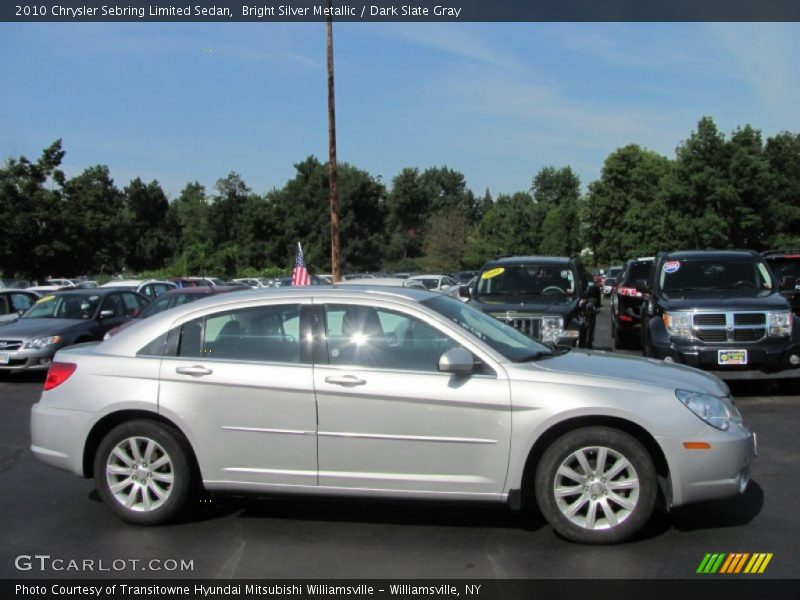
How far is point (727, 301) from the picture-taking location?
10133 millimetres

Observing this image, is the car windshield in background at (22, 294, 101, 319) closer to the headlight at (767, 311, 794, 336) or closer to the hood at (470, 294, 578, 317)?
the hood at (470, 294, 578, 317)

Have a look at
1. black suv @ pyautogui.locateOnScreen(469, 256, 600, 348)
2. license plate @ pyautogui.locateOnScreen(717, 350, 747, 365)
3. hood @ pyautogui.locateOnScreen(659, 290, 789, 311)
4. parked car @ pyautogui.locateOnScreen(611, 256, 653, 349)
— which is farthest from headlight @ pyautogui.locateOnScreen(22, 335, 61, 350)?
parked car @ pyautogui.locateOnScreen(611, 256, 653, 349)

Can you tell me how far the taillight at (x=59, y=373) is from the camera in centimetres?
574

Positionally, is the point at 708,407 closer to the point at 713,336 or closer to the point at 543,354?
the point at 543,354

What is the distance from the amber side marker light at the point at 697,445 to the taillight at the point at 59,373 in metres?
4.09

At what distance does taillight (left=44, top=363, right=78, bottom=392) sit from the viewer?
18.8 feet

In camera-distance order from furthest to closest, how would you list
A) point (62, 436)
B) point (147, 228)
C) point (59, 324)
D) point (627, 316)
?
point (147, 228), point (627, 316), point (59, 324), point (62, 436)

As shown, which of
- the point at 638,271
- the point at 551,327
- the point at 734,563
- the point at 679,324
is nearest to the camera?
the point at 734,563

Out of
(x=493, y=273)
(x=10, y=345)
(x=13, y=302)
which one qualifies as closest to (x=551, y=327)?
(x=493, y=273)

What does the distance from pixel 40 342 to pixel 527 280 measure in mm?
7905

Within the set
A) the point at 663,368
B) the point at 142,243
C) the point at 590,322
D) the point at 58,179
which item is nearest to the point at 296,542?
the point at 663,368

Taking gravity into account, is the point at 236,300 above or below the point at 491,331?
above

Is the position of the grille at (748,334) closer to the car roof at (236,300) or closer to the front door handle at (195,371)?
the car roof at (236,300)

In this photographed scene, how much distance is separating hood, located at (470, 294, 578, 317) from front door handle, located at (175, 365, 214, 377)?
21.2 feet
